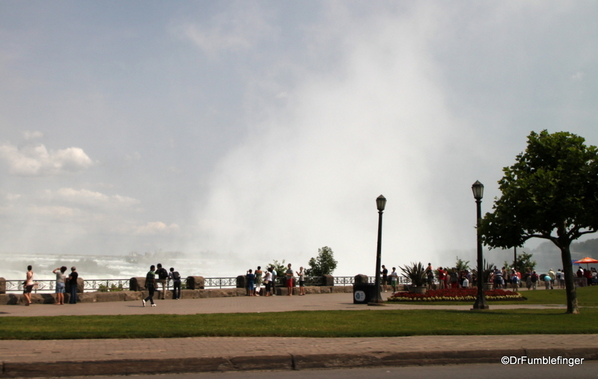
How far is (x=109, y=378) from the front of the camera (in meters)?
7.30

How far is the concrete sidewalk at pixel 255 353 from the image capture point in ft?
24.7

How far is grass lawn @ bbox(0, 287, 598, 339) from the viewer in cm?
→ 1071

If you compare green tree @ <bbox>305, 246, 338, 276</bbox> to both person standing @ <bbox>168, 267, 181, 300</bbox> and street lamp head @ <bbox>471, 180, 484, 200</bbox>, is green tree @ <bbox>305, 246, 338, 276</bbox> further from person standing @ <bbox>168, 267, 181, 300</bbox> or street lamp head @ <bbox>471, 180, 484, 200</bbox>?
street lamp head @ <bbox>471, 180, 484, 200</bbox>

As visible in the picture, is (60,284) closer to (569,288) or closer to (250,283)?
(250,283)

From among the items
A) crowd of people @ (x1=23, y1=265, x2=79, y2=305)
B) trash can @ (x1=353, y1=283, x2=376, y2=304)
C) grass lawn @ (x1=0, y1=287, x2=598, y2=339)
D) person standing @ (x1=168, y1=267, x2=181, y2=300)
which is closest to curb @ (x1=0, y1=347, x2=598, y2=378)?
grass lawn @ (x1=0, y1=287, x2=598, y2=339)

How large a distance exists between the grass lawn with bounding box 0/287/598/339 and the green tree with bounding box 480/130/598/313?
2.59m

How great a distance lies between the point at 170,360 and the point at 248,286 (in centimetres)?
2021

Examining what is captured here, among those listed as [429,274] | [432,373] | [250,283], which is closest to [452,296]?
[429,274]

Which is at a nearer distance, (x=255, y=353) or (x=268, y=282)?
(x=255, y=353)

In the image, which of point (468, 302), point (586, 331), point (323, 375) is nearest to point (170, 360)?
point (323, 375)

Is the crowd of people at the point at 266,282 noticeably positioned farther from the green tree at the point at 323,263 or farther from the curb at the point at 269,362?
the curb at the point at 269,362

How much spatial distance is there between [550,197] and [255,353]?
37.9 feet

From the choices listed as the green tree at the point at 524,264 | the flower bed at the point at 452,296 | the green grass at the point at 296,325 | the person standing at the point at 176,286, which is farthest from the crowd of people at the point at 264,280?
the green grass at the point at 296,325

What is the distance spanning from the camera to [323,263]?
37750 mm
